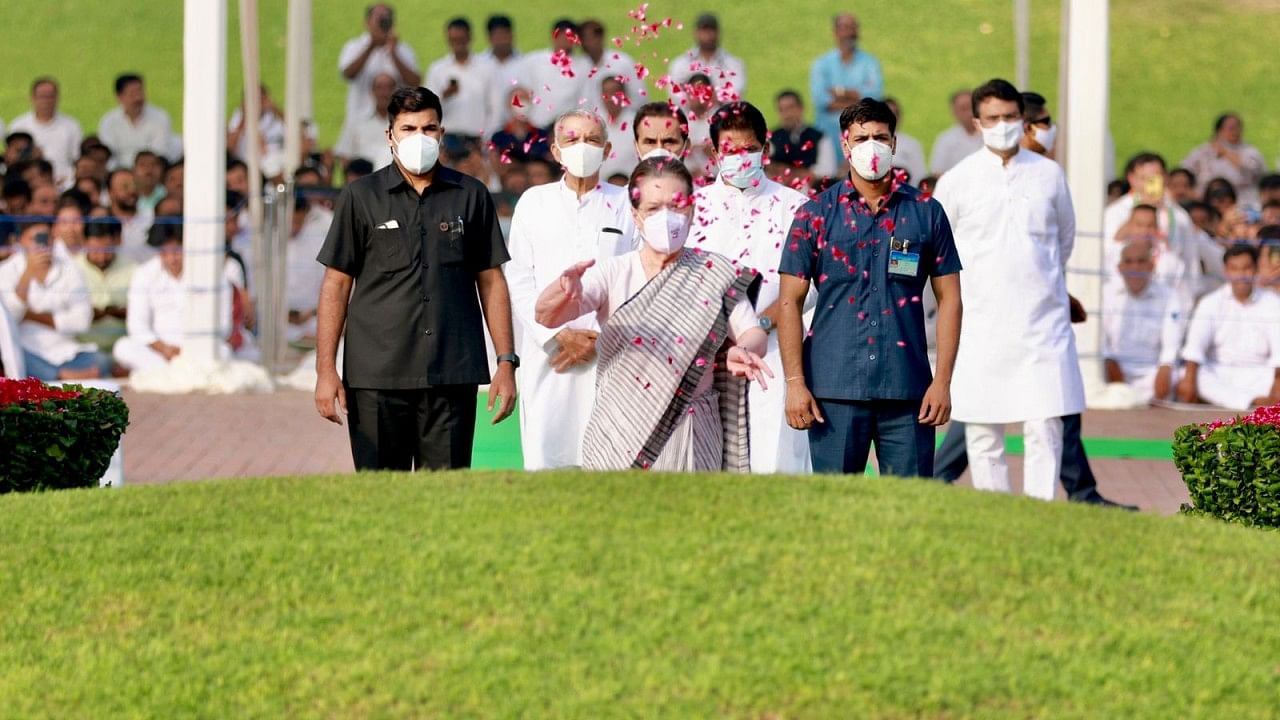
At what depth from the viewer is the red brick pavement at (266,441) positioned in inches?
418

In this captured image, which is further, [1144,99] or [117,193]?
[1144,99]

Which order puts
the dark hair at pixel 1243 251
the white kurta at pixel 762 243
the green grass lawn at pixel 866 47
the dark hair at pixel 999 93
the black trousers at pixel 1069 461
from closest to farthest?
the white kurta at pixel 762 243
the dark hair at pixel 999 93
the black trousers at pixel 1069 461
the dark hair at pixel 1243 251
the green grass lawn at pixel 866 47

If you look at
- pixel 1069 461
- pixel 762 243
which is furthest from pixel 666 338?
pixel 1069 461

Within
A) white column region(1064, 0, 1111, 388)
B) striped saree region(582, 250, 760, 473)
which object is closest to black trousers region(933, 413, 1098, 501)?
striped saree region(582, 250, 760, 473)

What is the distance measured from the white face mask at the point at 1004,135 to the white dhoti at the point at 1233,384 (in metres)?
5.47

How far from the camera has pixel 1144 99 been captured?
126 ft

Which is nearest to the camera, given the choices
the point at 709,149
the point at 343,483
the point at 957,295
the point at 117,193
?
the point at 343,483

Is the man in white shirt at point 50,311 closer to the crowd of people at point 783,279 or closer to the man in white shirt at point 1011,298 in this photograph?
the crowd of people at point 783,279

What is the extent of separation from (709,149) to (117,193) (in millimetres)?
8390

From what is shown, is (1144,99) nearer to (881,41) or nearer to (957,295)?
(881,41)

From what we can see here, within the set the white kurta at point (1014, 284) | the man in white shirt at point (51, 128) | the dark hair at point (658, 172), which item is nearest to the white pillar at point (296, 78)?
the man in white shirt at point (51, 128)

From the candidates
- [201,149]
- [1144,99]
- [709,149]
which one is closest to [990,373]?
[709,149]

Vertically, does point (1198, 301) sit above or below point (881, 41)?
below

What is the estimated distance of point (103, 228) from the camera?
14734mm
